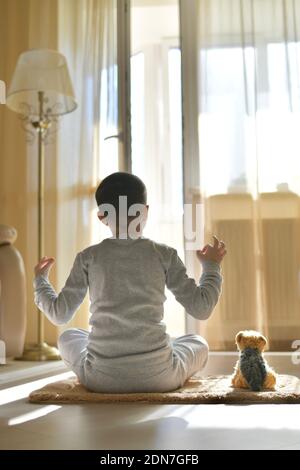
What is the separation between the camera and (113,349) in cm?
143

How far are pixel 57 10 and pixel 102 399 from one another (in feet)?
8.07

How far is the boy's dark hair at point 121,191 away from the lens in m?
1.48

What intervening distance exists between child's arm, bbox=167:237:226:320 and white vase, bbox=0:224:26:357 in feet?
3.66

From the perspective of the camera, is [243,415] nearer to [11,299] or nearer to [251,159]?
[11,299]

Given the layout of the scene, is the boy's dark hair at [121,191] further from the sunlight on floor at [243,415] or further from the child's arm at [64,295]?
the sunlight on floor at [243,415]

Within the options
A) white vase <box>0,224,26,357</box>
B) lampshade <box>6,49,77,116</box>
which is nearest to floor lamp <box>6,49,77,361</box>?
lampshade <box>6,49,77,116</box>

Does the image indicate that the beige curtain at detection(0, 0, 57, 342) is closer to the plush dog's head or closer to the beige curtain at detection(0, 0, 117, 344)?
the beige curtain at detection(0, 0, 117, 344)

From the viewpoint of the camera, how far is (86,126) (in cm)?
301

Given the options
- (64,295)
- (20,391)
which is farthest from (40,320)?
(64,295)

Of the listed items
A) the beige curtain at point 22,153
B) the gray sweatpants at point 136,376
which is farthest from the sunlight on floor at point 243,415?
the beige curtain at point 22,153

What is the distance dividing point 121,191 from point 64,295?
1.05 ft

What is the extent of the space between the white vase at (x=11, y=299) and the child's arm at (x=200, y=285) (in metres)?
1.11

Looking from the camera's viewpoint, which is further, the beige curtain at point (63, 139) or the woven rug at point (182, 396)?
the beige curtain at point (63, 139)

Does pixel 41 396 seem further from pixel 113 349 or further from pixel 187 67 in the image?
pixel 187 67
